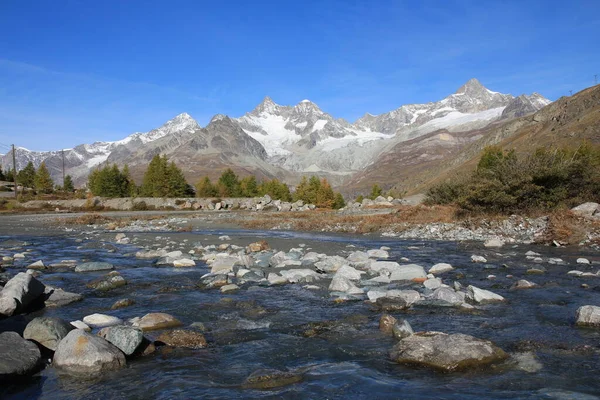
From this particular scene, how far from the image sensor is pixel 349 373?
22.3ft

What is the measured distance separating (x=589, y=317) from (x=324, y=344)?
5.71 meters

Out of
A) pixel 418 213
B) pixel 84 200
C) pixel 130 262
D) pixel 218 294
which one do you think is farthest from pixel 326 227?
pixel 84 200

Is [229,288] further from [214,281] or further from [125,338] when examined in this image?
[125,338]

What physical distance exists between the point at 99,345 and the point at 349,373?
4.31 m

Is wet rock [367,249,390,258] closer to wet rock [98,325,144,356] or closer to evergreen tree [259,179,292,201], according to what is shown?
wet rock [98,325,144,356]

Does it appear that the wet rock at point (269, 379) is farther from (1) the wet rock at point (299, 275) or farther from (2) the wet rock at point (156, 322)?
(1) the wet rock at point (299, 275)

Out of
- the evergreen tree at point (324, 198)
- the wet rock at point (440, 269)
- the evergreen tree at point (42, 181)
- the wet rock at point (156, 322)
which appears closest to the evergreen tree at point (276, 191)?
the evergreen tree at point (324, 198)

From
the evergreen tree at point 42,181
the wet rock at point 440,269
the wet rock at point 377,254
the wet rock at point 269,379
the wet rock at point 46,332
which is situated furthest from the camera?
the evergreen tree at point 42,181

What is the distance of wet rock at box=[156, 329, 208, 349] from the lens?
26.9ft

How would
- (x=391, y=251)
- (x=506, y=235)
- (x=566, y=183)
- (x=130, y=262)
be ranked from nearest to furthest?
(x=130, y=262) < (x=391, y=251) < (x=506, y=235) < (x=566, y=183)

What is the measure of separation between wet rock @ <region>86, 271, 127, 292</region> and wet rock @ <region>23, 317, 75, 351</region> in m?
5.23

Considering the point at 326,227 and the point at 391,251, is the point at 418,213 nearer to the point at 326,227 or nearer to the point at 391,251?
the point at 326,227

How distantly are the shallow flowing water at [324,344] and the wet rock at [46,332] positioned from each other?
85 cm

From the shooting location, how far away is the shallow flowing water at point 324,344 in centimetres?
616
